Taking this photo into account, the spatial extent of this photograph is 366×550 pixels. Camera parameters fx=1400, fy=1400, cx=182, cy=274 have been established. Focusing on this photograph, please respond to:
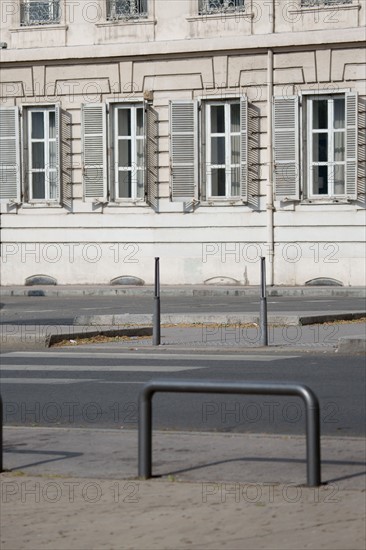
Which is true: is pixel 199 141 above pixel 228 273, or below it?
above

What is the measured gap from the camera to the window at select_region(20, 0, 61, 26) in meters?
32.7

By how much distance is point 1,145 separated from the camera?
33.2 m

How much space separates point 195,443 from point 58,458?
1044 mm

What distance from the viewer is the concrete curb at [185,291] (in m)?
28.4

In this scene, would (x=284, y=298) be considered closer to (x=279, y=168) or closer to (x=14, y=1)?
(x=279, y=168)

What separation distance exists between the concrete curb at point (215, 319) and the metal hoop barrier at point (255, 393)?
11535 mm

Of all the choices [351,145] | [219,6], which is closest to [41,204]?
[219,6]

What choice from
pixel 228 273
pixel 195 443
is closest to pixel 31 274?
pixel 228 273

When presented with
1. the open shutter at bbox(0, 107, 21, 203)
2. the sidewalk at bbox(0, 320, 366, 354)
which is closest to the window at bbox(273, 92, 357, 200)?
the open shutter at bbox(0, 107, 21, 203)

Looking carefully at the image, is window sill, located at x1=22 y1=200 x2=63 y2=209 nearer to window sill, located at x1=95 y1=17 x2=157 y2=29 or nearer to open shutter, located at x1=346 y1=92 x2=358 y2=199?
window sill, located at x1=95 y1=17 x2=157 y2=29

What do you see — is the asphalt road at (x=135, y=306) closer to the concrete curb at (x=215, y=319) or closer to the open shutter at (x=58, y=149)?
the concrete curb at (x=215, y=319)

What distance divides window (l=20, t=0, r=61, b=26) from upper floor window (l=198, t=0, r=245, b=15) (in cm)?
358

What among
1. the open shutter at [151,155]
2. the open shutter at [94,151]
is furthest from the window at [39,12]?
the open shutter at [151,155]

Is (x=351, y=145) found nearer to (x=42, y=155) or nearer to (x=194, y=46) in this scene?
(x=194, y=46)
